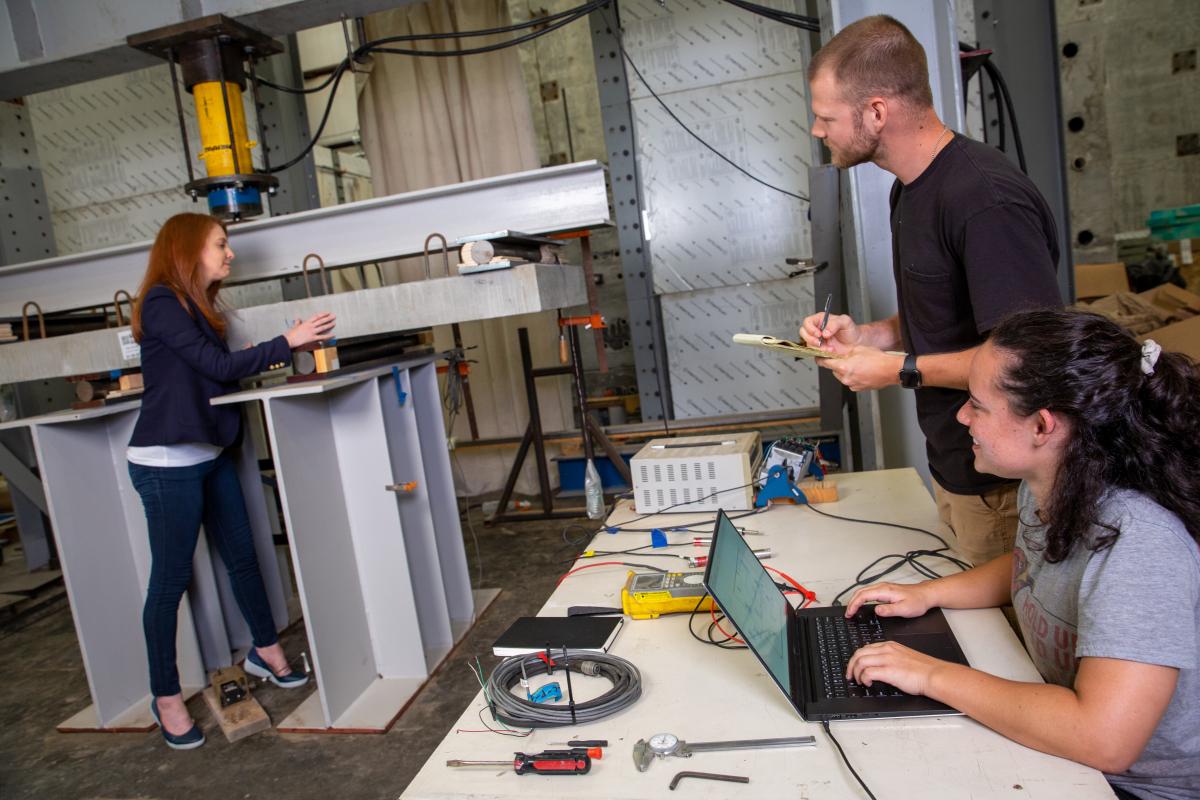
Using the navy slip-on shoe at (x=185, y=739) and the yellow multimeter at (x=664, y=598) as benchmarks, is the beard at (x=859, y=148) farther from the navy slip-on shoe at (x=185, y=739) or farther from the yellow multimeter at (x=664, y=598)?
the navy slip-on shoe at (x=185, y=739)

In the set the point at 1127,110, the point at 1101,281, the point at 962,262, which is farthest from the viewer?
the point at 1127,110

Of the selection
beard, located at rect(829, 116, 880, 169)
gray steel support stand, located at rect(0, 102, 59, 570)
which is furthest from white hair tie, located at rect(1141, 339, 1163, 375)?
gray steel support stand, located at rect(0, 102, 59, 570)

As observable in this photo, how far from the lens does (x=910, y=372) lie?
49.7 inches

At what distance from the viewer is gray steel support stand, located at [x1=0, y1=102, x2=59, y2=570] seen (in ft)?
11.8

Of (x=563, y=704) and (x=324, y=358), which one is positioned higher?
(x=324, y=358)

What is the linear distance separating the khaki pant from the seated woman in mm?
340

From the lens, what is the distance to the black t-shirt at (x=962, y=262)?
46.5 inches

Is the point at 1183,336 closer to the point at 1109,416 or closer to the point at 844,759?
the point at 1109,416

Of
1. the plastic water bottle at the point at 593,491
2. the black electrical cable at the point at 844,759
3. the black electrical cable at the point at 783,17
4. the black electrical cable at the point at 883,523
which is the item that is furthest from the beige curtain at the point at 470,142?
the black electrical cable at the point at 844,759

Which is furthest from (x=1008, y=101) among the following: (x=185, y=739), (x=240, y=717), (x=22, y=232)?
(x=22, y=232)

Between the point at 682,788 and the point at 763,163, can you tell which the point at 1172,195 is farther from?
the point at 682,788

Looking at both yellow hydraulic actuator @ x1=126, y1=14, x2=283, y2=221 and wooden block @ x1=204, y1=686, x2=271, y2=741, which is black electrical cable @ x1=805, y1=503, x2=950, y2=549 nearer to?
wooden block @ x1=204, y1=686, x2=271, y2=741

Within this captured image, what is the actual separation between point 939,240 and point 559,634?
0.91 meters

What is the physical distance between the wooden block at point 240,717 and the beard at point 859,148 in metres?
2.20
